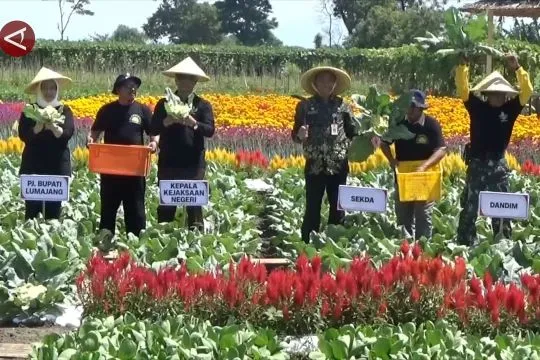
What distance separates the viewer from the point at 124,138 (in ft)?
25.9

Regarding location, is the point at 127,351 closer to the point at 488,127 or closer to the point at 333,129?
the point at 333,129

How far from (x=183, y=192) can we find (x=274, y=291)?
2566 mm

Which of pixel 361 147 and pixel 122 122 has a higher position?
pixel 122 122

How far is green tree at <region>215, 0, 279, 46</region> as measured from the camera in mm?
81438

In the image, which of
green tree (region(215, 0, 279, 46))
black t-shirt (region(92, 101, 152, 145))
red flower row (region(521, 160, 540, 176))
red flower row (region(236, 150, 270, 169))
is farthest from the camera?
green tree (region(215, 0, 279, 46))

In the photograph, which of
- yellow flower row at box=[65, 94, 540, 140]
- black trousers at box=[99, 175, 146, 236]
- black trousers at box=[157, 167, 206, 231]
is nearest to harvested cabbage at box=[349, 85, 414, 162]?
black trousers at box=[157, 167, 206, 231]

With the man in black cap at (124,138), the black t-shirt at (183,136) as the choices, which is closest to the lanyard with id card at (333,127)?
the black t-shirt at (183,136)

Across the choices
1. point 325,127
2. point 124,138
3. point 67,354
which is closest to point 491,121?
point 325,127

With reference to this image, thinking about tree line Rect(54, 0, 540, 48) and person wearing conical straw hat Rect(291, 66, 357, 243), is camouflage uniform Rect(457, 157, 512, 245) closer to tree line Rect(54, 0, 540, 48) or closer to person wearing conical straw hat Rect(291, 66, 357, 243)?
person wearing conical straw hat Rect(291, 66, 357, 243)

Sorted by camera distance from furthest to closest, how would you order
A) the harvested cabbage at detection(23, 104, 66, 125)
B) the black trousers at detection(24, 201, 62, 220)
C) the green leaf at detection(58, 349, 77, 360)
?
1. the black trousers at detection(24, 201, 62, 220)
2. the harvested cabbage at detection(23, 104, 66, 125)
3. the green leaf at detection(58, 349, 77, 360)

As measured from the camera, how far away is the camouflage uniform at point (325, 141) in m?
7.76

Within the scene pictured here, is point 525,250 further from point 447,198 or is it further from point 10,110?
point 10,110

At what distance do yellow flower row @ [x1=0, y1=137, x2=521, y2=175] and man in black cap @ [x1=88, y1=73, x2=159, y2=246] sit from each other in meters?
3.43

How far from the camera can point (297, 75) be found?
95.4ft
